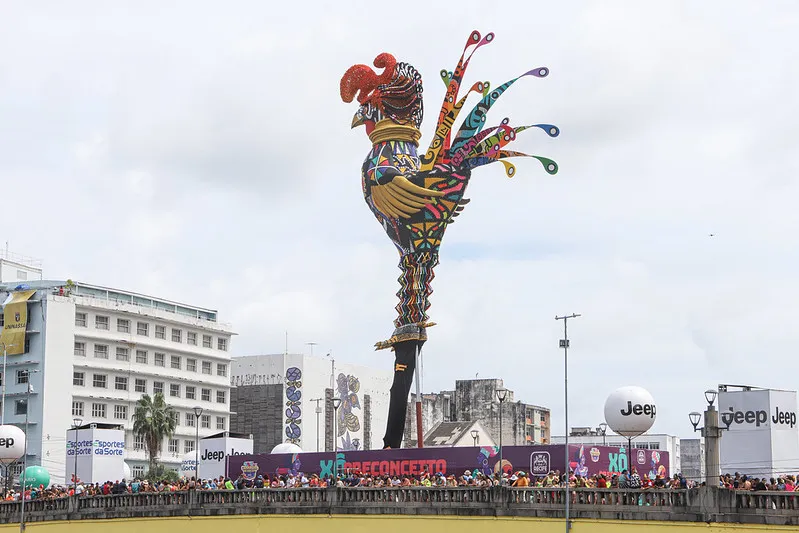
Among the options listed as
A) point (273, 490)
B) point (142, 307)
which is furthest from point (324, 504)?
point (142, 307)

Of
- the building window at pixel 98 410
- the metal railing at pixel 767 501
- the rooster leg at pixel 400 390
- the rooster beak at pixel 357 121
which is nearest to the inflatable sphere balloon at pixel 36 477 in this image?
the building window at pixel 98 410

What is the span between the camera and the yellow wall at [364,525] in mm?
45594

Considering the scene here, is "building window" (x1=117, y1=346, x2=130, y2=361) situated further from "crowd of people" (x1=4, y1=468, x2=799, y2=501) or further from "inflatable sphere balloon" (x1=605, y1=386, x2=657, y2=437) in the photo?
"inflatable sphere balloon" (x1=605, y1=386, x2=657, y2=437)

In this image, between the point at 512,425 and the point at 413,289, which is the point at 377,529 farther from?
the point at 512,425

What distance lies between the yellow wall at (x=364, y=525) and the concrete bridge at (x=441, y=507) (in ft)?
0.18

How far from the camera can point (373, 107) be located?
72.4 metres

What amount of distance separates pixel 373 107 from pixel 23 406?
66422 mm

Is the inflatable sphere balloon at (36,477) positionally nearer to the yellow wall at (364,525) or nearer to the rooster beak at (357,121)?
the yellow wall at (364,525)

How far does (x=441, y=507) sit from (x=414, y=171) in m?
24.2

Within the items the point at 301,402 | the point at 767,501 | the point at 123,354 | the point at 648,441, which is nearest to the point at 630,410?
the point at 767,501

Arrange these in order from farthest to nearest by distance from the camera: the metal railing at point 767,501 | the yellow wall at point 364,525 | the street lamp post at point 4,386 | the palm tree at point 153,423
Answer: the street lamp post at point 4,386 → the palm tree at point 153,423 → the yellow wall at point 364,525 → the metal railing at point 767,501

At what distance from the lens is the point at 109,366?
420ft

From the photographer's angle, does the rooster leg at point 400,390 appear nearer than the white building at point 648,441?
Yes

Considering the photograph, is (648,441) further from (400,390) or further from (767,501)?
(767,501)
